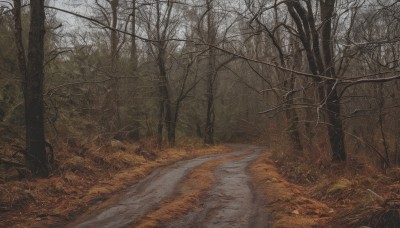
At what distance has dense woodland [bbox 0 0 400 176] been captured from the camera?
34.1 ft

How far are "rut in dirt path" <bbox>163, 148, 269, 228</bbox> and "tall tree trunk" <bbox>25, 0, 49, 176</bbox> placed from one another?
4.85 meters

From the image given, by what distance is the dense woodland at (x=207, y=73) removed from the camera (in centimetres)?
1041

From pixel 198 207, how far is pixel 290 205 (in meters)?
2.13

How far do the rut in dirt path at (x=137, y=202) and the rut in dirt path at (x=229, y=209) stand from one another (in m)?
1.05

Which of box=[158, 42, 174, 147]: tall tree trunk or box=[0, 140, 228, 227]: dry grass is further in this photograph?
box=[158, 42, 174, 147]: tall tree trunk

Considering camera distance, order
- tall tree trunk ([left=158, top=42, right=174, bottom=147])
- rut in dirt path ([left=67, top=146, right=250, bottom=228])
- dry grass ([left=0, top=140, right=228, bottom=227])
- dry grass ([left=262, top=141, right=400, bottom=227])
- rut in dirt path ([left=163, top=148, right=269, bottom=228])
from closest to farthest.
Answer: dry grass ([left=262, top=141, right=400, bottom=227]), rut in dirt path ([left=163, top=148, right=269, bottom=228]), rut in dirt path ([left=67, top=146, right=250, bottom=228]), dry grass ([left=0, top=140, right=228, bottom=227]), tall tree trunk ([left=158, top=42, right=174, bottom=147])

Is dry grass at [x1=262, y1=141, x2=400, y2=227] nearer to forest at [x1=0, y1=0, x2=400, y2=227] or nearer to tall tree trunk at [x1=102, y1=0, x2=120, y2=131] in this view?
forest at [x1=0, y1=0, x2=400, y2=227]

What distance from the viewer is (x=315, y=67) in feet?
41.6

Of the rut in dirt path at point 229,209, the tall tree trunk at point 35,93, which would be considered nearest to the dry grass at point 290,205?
the rut in dirt path at point 229,209

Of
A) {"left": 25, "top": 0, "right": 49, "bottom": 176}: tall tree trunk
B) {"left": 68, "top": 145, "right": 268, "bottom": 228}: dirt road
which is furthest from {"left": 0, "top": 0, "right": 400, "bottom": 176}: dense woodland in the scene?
{"left": 68, "top": 145, "right": 268, "bottom": 228}: dirt road

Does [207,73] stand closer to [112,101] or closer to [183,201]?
[112,101]

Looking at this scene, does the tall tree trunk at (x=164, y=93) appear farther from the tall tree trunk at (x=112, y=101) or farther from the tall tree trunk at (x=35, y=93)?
the tall tree trunk at (x=35, y=93)

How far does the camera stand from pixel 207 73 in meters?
28.8

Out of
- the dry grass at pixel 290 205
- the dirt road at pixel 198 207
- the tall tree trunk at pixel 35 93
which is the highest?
the tall tree trunk at pixel 35 93
